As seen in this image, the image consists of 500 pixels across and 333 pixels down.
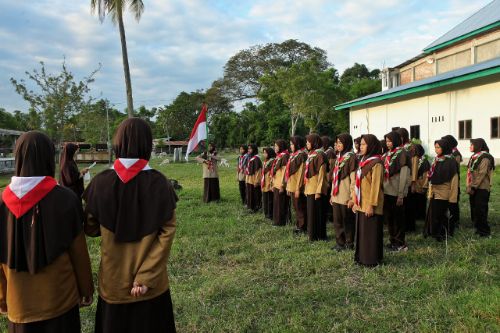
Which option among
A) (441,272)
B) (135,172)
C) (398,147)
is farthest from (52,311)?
(398,147)

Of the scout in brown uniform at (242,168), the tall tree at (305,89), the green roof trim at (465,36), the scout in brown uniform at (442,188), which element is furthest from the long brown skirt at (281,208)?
the tall tree at (305,89)

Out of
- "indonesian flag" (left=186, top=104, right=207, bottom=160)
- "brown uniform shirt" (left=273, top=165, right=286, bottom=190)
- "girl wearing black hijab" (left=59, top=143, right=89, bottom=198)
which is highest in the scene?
"indonesian flag" (left=186, top=104, right=207, bottom=160)

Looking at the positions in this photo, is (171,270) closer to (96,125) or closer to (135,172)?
(135,172)

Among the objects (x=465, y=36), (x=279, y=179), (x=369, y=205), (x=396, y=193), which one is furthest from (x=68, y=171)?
(x=465, y=36)

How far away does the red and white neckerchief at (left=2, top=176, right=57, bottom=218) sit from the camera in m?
2.35

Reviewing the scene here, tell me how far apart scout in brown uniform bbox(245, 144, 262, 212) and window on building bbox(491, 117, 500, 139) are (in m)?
10.2

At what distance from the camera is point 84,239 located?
2531mm

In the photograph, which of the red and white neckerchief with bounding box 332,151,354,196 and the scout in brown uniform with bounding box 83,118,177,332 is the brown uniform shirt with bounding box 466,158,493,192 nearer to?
the red and white neckerchief with bounding box 332,151,354,196

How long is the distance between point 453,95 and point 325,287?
15.3 m

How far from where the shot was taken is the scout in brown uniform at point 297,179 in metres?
7.34

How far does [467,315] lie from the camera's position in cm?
367

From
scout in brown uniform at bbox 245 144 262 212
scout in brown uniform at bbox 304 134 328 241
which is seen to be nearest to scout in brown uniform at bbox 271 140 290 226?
scout in brown uniform at bbox 304 134 328 241


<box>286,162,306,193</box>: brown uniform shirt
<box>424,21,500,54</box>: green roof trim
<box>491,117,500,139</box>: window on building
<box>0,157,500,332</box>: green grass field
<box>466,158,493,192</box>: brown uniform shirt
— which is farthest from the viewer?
<box>424,21,500,54</box>: green roof trim

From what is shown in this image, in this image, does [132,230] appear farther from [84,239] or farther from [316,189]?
[316,189]
